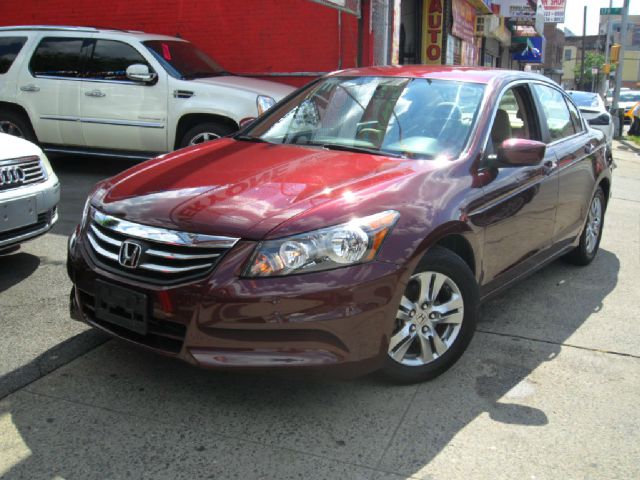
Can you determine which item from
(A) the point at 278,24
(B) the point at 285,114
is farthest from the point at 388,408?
(A) the point at 278,24

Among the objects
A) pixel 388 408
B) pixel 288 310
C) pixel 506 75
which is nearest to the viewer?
pixel 288 310

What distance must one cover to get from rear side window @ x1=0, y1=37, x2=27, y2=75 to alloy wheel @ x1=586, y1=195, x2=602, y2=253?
7.34 metres

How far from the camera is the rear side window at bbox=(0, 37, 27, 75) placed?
29.5 feet

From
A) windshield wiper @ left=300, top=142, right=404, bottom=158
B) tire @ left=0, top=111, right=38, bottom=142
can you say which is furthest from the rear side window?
windshield wiper @ left=300, top=142, right=404, bottom=158

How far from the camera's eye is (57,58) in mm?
8859

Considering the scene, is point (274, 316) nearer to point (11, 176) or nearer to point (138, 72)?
point (11, 176)

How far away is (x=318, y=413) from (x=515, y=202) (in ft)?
5.94

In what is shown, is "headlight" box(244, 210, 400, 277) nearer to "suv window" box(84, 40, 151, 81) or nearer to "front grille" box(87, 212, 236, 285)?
"front grille" box(87, 212, 236, 285)

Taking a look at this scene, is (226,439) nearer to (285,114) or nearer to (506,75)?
(285,114)

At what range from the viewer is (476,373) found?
369cm

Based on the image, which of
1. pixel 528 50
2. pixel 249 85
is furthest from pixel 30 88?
pixel 528 50

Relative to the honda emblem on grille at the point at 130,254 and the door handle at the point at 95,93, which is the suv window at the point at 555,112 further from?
the door handle at the point at 95,93

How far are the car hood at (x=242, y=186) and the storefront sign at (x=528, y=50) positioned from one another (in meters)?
27.8

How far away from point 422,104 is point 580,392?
188 centimetres
